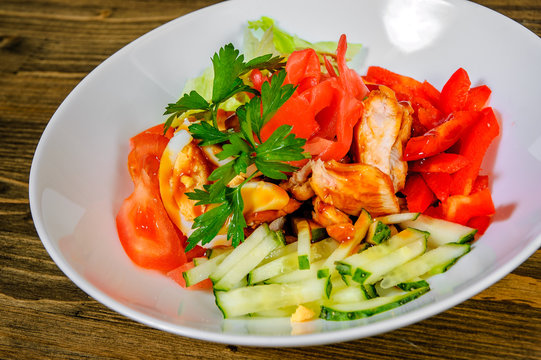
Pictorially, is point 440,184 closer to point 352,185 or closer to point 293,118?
point 352,185

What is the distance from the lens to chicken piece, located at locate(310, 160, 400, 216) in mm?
2279

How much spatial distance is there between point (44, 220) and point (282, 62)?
1.43m

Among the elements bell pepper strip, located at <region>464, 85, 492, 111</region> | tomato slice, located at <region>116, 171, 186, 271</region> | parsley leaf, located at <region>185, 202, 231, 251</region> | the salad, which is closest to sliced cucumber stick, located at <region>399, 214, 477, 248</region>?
the salad

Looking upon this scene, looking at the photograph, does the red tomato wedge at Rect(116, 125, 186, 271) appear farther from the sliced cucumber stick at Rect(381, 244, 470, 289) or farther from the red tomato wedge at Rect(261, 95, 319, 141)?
the sliced cucumber stick at Rect(381, 244, 470, 289)

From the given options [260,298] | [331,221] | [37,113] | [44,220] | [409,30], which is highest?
[409,30]

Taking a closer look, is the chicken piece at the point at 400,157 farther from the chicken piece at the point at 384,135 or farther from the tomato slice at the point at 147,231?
the tomato slice at the point at 147,231

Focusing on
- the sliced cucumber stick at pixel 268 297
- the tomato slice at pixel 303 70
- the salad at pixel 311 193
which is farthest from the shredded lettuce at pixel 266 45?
the sliced cucumber stick at pixel 268 297

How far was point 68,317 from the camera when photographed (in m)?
2.42

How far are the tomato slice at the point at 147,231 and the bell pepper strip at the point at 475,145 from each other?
1316 mm

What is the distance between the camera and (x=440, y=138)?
2336mm

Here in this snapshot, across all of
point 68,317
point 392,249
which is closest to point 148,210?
point 68,317

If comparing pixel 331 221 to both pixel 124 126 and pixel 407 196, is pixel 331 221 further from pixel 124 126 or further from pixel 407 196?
pixel 124 126

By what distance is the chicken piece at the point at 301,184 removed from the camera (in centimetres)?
238

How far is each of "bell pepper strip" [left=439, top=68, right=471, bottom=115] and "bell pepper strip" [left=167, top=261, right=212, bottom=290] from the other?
4.74 feet
